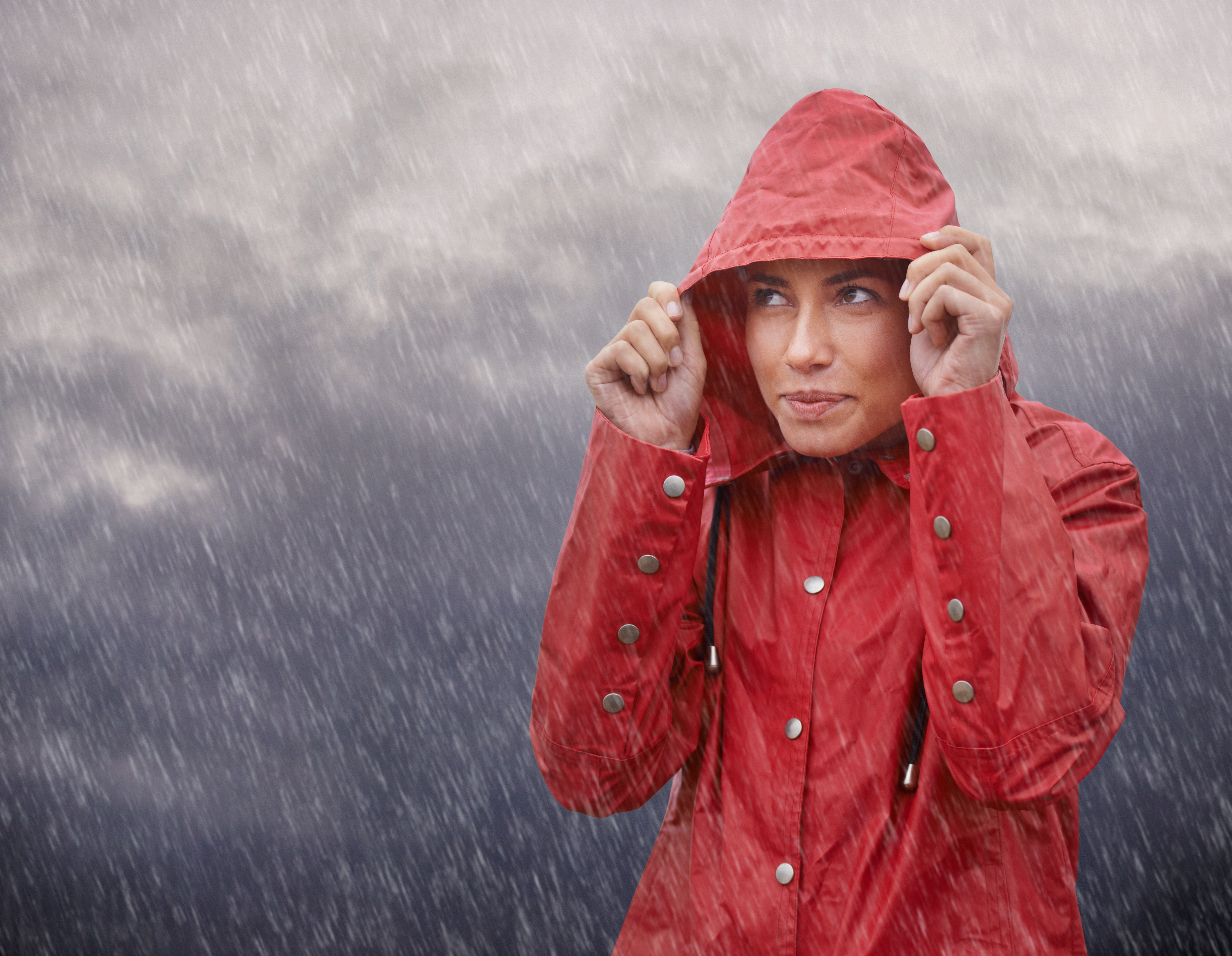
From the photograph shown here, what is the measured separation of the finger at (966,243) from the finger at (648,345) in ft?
1.75

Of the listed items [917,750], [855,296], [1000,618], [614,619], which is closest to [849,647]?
[917,750]

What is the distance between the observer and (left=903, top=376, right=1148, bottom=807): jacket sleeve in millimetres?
1647

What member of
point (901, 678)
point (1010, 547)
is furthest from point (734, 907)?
point (1010, 547)

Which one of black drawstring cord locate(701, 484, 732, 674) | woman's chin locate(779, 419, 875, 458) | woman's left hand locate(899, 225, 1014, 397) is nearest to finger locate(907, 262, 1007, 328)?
woman's left hand locate(899, 225, 1014, 397)

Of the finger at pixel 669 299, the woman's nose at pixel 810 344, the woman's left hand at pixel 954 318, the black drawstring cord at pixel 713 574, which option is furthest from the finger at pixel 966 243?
the black drawstring cord at pixel 713 574

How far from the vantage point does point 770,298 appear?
6.71 ft

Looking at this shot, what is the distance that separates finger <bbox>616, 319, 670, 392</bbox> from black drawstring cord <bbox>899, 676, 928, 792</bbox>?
2.58ft

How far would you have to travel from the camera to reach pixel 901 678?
186 cm

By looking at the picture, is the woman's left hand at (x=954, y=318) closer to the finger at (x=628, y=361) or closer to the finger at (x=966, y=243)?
the finger at (x=966, y=243)

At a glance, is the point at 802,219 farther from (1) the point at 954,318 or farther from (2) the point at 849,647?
(2) the point at 849,647

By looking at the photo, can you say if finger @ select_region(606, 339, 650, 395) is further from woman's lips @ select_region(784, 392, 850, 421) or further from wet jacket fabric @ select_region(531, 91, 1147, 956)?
woman's lips @ select_region(784, 392, 850, 421)

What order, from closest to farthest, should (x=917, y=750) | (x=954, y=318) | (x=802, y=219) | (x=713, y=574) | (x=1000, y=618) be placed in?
(x=1000, y=618), (x=954, y=318), (x=917, y=750), (x=802, y=219), (x=713, y=574)

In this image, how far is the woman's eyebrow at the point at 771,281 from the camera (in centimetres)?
201

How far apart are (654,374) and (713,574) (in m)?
0.48
